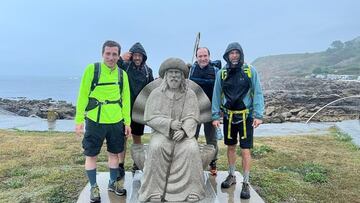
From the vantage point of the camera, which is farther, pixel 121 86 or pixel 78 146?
pixel 78 146

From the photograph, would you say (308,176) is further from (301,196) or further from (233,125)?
(233,125)

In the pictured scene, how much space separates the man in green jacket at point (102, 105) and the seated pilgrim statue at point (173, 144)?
365 mm

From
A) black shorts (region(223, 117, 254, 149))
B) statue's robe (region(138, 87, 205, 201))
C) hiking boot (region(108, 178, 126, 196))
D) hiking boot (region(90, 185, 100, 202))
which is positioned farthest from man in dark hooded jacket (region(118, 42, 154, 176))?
black shorts (region(223, 117, 254, 149))

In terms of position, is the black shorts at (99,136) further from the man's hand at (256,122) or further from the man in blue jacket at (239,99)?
the man's hand at (256,122)

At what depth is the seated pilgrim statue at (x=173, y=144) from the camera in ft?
16.4

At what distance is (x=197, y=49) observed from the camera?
619 centimetres

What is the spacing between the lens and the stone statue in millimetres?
5004

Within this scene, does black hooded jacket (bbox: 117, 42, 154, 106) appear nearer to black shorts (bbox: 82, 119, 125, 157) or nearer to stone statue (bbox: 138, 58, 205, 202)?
stone statue (bbox: 138, 58, 205, 202)

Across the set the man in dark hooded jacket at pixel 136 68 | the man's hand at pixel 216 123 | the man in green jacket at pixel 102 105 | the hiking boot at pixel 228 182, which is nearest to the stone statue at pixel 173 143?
the man in green jacket at pixel 102 105

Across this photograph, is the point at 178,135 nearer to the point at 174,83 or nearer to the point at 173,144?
the point at 173,144

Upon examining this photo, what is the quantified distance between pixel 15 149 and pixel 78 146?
153 centimetres

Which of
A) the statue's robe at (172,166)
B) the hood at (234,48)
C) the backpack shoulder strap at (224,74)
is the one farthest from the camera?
the backpack shoulder strap at (224,74)

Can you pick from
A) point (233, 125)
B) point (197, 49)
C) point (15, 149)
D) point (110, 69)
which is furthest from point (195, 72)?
point (15, 149)

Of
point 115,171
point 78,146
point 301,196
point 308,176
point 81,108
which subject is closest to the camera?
point 81,108
